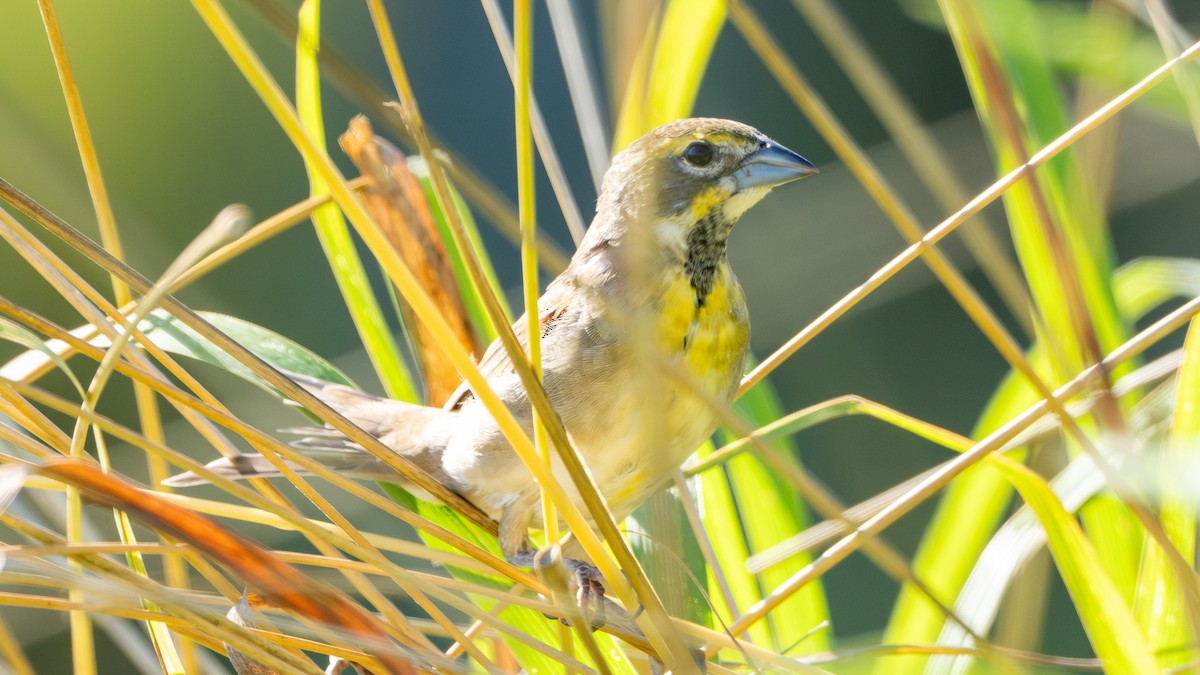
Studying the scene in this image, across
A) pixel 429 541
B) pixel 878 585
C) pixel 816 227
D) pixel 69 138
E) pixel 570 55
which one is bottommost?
pixel 878 585

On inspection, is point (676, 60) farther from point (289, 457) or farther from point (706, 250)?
point (289, 457)

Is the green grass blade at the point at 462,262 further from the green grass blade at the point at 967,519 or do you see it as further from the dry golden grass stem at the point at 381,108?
the dry golden grass stem at the point at 381,108

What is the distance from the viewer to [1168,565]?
1.26m

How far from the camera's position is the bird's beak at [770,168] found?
6.75 feet

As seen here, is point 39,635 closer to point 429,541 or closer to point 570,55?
point 429,541

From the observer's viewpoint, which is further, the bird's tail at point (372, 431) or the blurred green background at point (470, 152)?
the blurred green background at point (470, 152)

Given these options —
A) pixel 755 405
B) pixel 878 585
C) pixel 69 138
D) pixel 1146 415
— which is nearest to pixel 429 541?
pixel 755 405

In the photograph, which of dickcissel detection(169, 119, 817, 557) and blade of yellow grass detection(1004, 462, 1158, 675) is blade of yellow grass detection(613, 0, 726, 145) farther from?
blade of yellow grass detection(1004, 462, 1158, 675)

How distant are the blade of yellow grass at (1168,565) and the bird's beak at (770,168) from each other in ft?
2.78

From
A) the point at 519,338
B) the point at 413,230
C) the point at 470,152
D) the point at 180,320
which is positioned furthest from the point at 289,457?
the point at 470,152

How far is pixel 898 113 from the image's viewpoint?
95 centimetres

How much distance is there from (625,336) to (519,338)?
1.08 ft

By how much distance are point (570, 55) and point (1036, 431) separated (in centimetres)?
79

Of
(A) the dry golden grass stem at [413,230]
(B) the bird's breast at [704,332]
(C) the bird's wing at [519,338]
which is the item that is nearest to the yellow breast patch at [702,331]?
(B) the bird's breast at [704,332]
